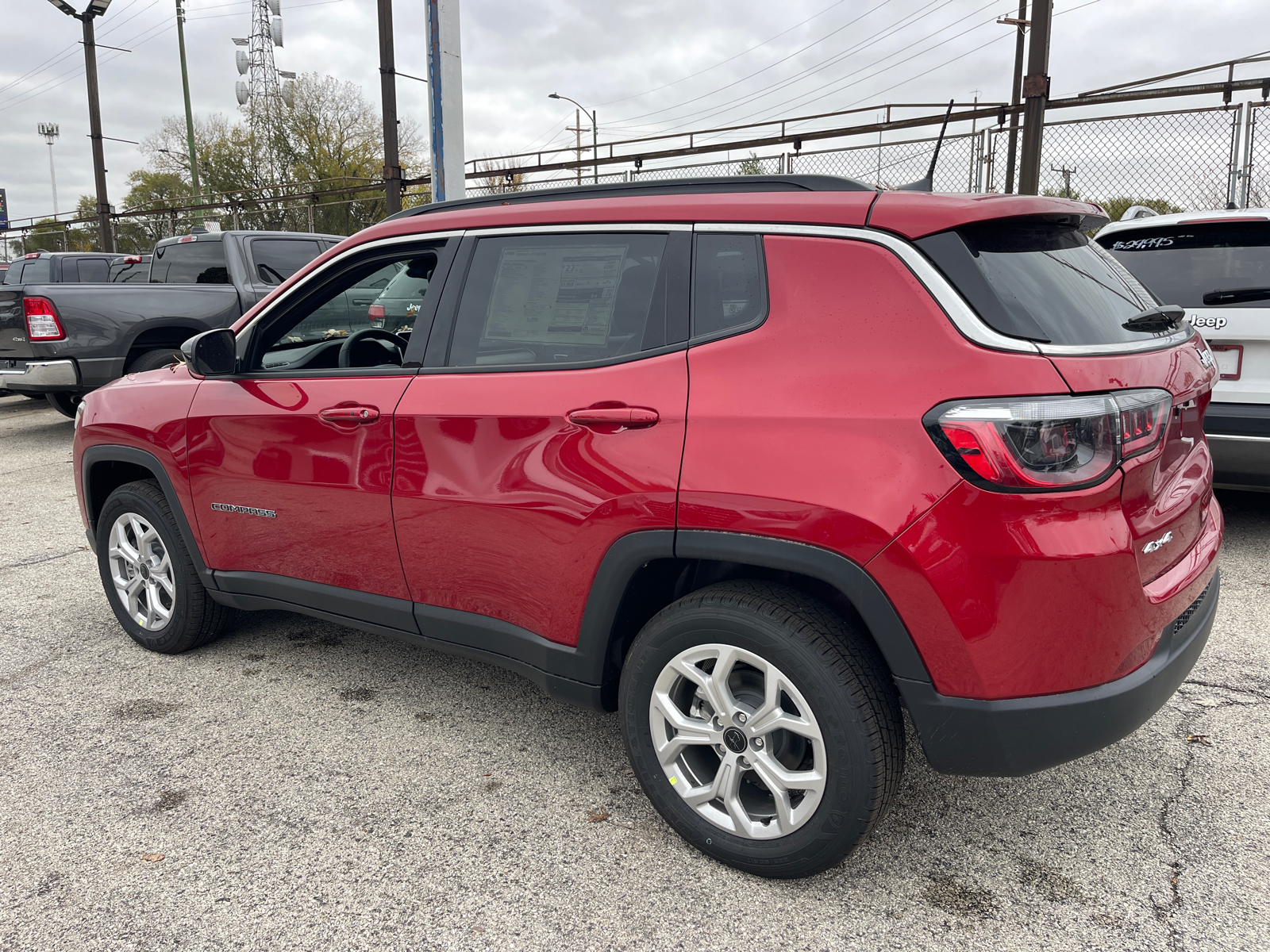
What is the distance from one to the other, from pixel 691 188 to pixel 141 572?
2.93m

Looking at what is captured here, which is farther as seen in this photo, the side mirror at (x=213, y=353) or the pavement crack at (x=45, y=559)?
the pavement crack at (x=45, y=559)

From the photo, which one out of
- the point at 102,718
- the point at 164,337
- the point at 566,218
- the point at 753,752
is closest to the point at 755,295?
the point at 566,218

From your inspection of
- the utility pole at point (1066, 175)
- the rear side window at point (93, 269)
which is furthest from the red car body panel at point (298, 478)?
the rear side window at point (93, 269)

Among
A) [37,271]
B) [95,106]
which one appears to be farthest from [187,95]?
[37,271]

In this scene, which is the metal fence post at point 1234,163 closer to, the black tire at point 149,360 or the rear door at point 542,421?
the rear door at point 542,421

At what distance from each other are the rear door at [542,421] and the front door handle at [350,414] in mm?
132

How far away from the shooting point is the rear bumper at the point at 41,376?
8445 mm

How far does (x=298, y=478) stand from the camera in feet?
10.5

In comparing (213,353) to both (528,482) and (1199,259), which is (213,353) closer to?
(528,482)

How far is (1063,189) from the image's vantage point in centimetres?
1009

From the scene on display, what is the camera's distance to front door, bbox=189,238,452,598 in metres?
3.00

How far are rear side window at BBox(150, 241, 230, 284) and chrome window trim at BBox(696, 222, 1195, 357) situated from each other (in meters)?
8.92

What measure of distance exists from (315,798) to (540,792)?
0.68 m

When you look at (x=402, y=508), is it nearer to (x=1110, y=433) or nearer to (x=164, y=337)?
(x=1110, y=433)
